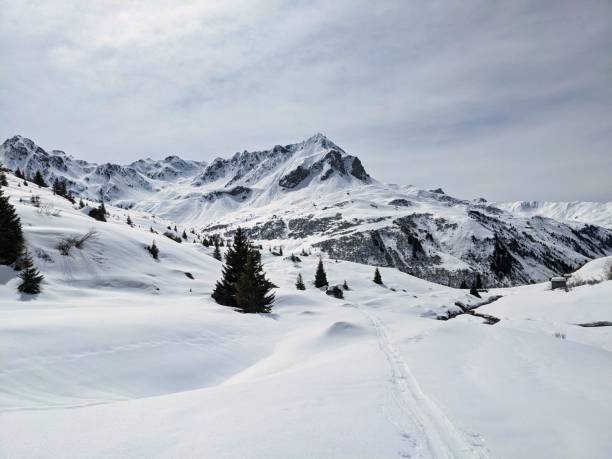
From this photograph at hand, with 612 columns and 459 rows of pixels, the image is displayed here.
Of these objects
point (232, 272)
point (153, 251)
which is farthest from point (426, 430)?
point (153, 251)

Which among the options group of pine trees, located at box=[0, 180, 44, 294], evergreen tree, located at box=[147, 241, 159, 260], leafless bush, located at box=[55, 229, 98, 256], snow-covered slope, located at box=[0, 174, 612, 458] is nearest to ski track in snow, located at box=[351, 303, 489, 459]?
snow-covered slope, located at box=[0, 174, 612, 458]

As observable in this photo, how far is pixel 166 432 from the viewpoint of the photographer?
5.34m

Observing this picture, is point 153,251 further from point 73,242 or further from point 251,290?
point 251,290

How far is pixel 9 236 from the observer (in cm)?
2272

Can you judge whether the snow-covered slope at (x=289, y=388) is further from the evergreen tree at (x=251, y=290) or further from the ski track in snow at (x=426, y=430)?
the evergreen tree at (x=251, y=290)

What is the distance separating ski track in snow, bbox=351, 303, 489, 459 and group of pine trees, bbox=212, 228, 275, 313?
18740mm

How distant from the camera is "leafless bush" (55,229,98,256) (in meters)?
28.8

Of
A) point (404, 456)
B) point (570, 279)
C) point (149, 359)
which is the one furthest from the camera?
point (570, 279)

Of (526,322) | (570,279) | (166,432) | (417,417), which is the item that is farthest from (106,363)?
(570,279)

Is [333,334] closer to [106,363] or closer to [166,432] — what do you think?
[106,363]

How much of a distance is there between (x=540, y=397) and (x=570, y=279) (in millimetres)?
40082

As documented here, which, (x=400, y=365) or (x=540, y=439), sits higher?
(x=540, y=439)

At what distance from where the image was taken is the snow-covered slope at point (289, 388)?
5121 mm

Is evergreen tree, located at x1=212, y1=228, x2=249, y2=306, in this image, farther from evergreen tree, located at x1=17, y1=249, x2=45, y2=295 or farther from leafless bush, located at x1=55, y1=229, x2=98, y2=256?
leafless bush, located at x1=55, y1=229, x2=98, y2=256
